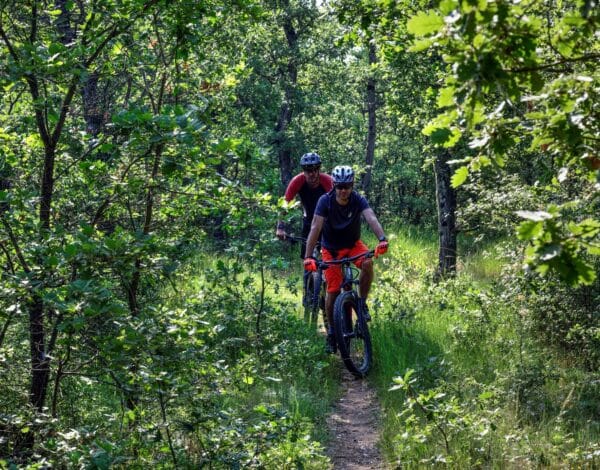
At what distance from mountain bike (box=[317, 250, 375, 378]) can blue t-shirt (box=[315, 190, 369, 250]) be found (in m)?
0.25

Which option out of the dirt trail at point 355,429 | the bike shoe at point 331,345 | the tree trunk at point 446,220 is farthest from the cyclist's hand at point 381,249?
the tree trunk at point 446,220

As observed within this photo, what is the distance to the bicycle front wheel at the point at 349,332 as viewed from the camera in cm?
816

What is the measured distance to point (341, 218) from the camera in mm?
8430

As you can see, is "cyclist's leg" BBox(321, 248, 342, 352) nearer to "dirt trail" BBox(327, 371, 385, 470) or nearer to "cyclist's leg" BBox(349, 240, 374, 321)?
"cyclist's leg" BBox(349, 240, 374, 321)

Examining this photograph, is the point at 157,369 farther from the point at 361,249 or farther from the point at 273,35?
the point at 273,35

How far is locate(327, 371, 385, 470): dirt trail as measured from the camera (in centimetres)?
608

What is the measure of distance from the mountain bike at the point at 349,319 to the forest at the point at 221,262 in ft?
0.62

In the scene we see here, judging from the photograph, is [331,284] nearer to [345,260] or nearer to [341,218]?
[345,260]

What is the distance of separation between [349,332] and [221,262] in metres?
2.37

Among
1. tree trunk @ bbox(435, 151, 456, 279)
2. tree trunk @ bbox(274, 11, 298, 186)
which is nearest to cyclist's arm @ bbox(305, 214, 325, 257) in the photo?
tree trunk @ bbox(435, 151, 456, 279)

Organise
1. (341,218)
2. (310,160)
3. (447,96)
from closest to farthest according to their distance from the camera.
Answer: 1. (447,96)
2. (341,218)
3. (310,160)

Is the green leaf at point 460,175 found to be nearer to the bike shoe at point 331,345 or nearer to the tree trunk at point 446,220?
the bike shoe at point 331,345

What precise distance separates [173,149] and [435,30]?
2436 mm

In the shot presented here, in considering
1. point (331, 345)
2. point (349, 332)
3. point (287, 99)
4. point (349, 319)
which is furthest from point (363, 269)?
point (287, 99)
